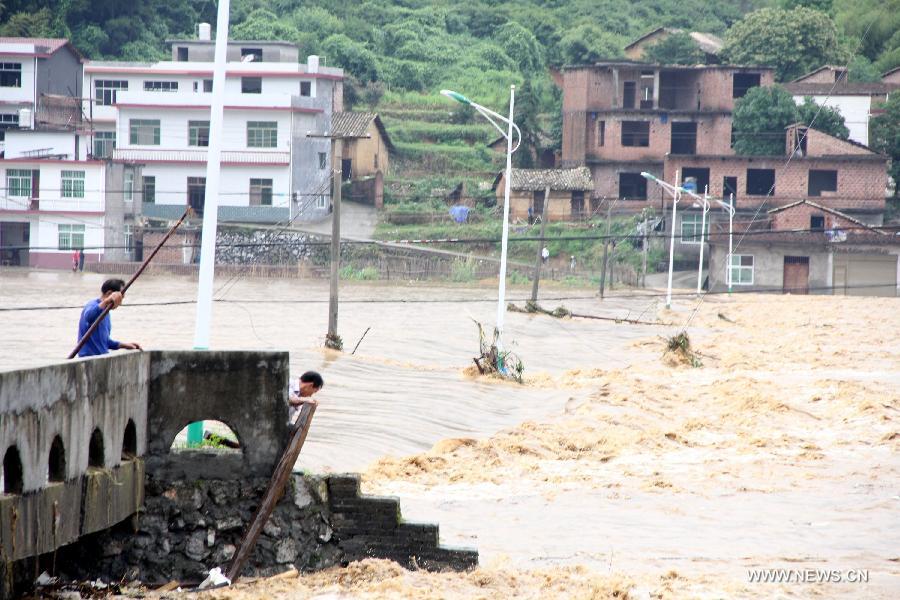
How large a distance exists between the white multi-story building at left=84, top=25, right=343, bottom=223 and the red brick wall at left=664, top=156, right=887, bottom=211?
1828 cm

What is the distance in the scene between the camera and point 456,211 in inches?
2657

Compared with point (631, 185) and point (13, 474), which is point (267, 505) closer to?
point (13, 474)

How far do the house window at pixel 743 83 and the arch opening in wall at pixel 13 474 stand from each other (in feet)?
223

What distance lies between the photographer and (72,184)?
62.2 meters

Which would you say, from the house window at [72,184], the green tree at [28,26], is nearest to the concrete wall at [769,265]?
the house window at [72,184]

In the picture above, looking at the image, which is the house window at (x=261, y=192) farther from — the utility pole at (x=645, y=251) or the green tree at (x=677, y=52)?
the green tree at (x=677, y=52)

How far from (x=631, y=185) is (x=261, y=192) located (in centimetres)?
1953

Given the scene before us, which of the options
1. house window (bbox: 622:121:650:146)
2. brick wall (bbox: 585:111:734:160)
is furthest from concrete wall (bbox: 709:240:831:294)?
house window (bbox: 622:121:650:146)

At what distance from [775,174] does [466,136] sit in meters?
18.5

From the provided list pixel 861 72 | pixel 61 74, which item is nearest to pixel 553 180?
pixel 861 72

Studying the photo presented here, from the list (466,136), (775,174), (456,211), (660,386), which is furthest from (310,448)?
(466,136)

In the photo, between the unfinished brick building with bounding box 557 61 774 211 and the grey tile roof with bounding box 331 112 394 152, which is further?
the unfinished brick building with bounding box 557 61 774 211

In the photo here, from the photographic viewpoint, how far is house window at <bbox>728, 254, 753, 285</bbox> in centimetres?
6838

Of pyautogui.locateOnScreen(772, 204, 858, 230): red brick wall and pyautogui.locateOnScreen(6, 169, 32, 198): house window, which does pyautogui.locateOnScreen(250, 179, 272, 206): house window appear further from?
pyautogui.locateOnScreen(772, 204, 858, 230): red brick wall
